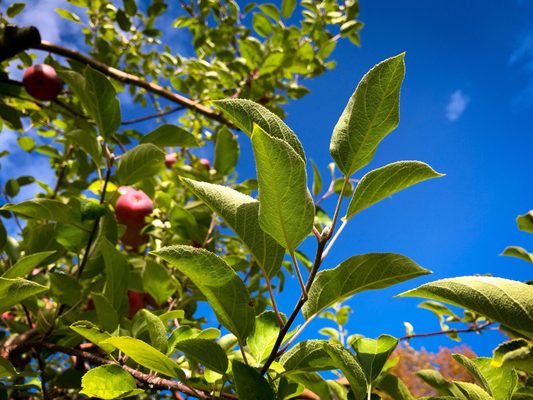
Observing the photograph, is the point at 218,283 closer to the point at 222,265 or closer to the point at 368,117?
the point at 222,265

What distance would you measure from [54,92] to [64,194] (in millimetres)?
462

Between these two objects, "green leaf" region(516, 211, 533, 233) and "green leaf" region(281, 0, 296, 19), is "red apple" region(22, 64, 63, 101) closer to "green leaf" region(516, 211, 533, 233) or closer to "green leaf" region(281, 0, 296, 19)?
"green leaf" region(281, 0, 296, 19)

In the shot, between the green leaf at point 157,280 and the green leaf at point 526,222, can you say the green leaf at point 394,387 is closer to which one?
the green leaf at point 526,222

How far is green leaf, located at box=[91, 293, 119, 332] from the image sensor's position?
773 mm

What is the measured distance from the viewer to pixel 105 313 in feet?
2.59

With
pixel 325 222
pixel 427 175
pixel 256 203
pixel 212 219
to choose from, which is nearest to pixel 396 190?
pixel 427 175

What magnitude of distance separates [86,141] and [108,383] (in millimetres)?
645

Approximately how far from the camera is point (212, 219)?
1.42m

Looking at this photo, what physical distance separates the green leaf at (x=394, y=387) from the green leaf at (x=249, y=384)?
0.30 metres

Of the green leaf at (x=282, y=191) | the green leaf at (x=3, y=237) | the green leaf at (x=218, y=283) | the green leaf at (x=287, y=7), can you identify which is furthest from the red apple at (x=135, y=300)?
the green leaf at (x=287, y=7)

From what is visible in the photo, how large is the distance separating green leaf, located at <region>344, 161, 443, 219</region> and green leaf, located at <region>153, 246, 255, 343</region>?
0.54 feet

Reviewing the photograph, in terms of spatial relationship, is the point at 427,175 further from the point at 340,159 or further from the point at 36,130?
the point at 36,130

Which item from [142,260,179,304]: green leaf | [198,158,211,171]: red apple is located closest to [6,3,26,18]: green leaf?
→ [198,158,211,171]: red apple

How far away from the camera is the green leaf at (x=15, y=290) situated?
1.91 feet
